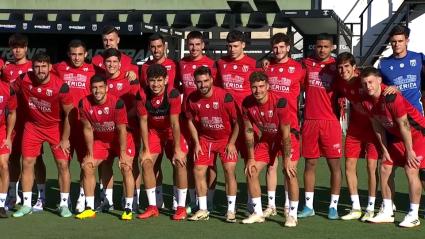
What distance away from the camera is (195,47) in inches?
373

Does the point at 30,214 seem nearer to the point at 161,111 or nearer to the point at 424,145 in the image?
the point at 161,111

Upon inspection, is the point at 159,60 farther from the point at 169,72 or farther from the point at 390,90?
the point at 390,90

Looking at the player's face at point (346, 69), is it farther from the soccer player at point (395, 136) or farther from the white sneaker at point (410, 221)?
the white sneaker at point (410, 221)

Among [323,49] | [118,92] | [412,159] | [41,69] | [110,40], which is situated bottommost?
[412,159]

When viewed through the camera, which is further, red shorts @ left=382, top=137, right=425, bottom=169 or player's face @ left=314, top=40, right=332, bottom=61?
player's face @ left=314, top=40, right=332, bottom=61

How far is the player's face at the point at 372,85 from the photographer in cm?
845

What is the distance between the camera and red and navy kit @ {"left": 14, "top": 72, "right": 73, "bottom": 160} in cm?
906

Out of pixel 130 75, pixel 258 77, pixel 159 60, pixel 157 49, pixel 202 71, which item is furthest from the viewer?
pixel 159 60

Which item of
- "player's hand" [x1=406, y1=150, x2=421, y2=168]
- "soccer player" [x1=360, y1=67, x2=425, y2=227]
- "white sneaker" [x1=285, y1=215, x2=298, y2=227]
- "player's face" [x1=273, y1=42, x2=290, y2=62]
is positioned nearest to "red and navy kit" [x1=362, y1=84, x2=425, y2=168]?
"soccer player" [x1=360, y1=67, x2=425, y2=227]

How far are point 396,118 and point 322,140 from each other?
3.22 ft

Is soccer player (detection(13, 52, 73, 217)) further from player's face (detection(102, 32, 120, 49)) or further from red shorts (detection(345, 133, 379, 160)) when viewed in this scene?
red shorts (detection(345, 133, 379, 160))

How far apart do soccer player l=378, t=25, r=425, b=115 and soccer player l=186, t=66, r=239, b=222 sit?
1673 mm

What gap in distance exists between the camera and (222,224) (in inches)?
341

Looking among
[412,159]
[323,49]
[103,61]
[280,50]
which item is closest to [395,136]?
[412,159]
